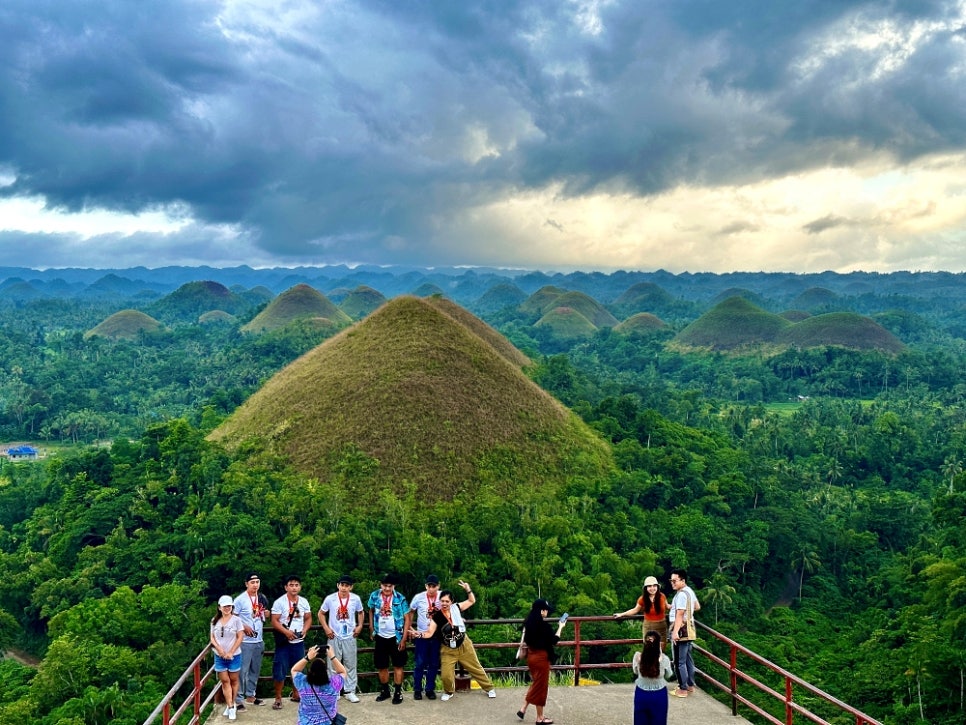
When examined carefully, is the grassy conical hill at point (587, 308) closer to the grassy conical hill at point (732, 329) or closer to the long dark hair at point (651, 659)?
the grassy conical hill at point (732, 329)

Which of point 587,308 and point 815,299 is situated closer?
point 587,308

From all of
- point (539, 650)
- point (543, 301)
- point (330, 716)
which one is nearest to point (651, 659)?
point (539, 650)

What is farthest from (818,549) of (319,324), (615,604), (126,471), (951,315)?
(951,315)

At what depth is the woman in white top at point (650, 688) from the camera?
6.39 m

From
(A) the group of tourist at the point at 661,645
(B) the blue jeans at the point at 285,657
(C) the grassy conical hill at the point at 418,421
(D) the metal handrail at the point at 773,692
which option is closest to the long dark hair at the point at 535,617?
(A) the group of tourist at the point at 661,645

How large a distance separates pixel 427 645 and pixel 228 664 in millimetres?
2084

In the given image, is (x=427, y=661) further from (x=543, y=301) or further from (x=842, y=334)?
(x=543, y=301)

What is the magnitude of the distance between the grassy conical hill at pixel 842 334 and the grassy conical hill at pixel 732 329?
11.6 feet

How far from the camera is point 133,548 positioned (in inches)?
878

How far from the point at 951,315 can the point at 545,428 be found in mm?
164113

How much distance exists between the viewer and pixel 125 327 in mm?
112500

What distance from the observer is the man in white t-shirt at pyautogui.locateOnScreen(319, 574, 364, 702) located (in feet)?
25.7

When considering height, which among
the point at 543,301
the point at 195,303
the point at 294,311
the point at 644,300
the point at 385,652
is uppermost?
the point at 644,300

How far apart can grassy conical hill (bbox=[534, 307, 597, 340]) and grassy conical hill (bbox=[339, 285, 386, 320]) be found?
33.6m
